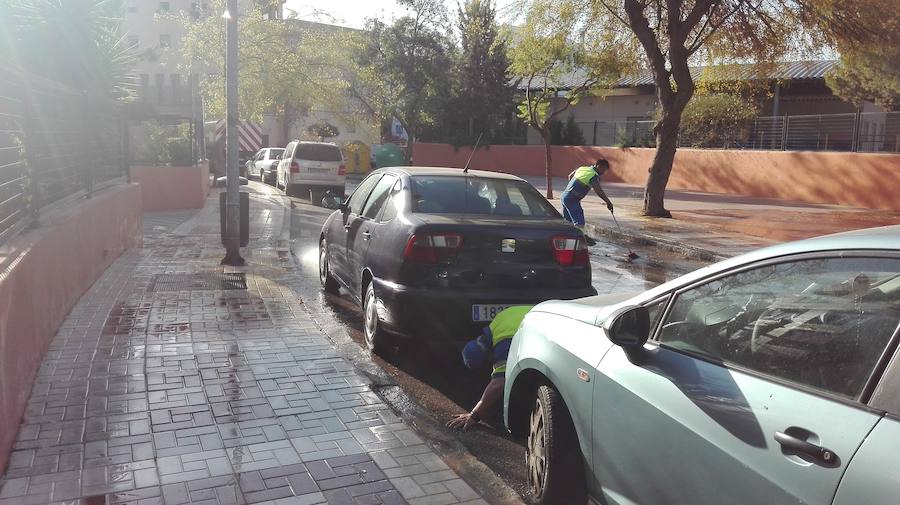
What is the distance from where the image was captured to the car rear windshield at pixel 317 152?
2355 centimetres

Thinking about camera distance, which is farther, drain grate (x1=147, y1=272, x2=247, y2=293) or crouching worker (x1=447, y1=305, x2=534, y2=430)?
drain grate (x1=147, y1=272, x2=247, y2=293)

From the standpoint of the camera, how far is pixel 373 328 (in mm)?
6523

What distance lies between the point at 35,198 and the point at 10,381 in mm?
2808

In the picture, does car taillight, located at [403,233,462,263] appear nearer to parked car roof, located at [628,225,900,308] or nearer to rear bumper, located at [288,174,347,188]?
parked car roof, located at [628,225,900,308]

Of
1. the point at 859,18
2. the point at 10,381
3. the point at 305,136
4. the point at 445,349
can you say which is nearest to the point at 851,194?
the point at 859,18

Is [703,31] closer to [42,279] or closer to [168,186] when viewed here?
[168,186]

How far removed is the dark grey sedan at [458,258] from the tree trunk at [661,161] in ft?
42.8

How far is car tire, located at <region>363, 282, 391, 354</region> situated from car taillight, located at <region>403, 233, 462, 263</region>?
0.69 meters

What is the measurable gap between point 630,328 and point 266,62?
2849 cm

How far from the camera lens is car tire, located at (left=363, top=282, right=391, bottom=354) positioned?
21.1ft

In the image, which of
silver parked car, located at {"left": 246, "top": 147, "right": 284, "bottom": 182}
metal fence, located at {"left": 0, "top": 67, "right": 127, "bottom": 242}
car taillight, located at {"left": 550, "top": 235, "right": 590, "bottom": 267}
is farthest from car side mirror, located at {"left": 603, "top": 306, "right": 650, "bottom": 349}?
silver parked car, located at {"left": 246, "top": 147, "right": 284, "bottom": 182}

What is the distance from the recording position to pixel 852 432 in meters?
2.15

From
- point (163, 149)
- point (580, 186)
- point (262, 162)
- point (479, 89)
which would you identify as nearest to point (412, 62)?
point (479, 89)

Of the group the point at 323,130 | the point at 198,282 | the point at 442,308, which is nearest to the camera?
the point at 442,308
